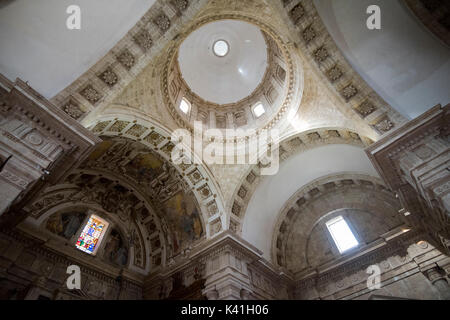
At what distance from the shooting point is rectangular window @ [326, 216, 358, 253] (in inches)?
505

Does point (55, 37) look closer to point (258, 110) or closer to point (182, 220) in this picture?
point (182, 220)

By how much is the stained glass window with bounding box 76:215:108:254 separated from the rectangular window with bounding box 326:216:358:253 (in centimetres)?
1151

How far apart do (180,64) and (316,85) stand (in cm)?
809

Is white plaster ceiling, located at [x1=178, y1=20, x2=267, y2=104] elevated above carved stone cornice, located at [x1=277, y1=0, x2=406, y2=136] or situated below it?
above

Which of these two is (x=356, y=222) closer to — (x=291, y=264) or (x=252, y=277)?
(x=291, y=264)

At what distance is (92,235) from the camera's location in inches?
470

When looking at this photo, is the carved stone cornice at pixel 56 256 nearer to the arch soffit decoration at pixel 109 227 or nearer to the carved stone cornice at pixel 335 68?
the arch soffit decoration at pixel 109 227

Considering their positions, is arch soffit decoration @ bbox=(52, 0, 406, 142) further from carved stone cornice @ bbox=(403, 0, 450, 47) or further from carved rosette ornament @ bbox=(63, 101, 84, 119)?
carved stone cornice @ bbox=(403, 0, 450, 47)

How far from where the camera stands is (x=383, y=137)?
7.61 m

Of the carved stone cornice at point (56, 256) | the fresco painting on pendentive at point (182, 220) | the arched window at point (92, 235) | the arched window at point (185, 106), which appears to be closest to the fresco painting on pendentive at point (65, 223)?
the arched window at point (92, 235)

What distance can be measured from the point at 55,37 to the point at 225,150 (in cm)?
844

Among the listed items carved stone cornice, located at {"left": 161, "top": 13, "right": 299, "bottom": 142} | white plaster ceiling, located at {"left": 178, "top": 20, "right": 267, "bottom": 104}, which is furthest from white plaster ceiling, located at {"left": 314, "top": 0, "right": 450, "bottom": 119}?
white plaster ceiling, located at {"left": 178, "top": 20, "right": 267, "bottom": 104}
